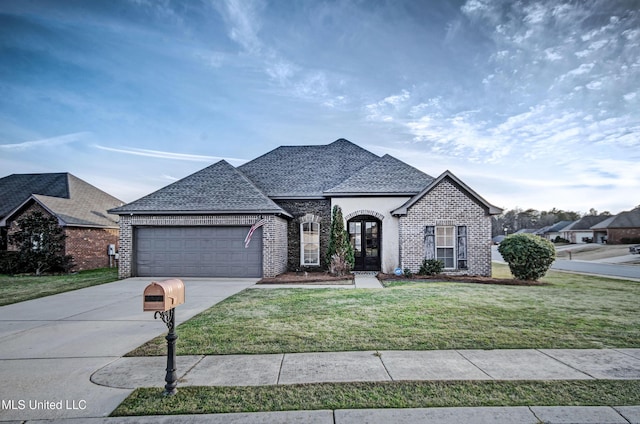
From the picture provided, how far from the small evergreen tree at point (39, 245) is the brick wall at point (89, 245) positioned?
76 centimetres

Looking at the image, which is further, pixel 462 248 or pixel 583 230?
pixel 583 230

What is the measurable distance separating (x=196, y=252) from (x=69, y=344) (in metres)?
8.94

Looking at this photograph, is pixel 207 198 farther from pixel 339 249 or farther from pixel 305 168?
pixel 339 249

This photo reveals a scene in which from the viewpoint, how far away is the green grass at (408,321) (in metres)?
5.48

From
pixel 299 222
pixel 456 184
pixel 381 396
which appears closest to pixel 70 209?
pixel 299 222

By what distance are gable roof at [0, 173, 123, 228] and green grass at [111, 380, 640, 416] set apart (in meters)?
18.1

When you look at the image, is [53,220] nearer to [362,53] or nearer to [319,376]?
[362,53]

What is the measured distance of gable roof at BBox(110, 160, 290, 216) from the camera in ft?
46.8

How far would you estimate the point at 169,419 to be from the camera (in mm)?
3277

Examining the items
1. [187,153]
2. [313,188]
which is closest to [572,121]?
[313,188]

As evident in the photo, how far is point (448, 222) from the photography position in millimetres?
14594

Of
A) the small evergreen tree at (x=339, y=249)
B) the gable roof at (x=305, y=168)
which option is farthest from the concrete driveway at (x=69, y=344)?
the gable roof at (x=305, y=168)

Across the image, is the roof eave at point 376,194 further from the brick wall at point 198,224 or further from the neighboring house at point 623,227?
the neighboring house at point 623,227

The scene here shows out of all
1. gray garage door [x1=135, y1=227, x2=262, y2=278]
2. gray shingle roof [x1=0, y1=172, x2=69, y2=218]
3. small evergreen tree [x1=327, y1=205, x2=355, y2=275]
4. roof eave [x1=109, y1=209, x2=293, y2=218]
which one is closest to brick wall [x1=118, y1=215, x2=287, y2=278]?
roof eave [x1=109, y1=209, x2=293, y2=218]
